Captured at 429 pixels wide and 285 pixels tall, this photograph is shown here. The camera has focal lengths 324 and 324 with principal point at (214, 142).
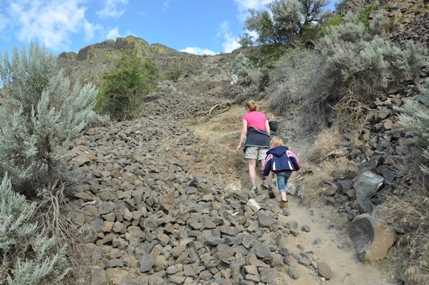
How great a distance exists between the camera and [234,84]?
61.4ft

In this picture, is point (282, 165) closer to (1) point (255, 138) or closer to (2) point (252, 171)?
(2) point (252, 171)

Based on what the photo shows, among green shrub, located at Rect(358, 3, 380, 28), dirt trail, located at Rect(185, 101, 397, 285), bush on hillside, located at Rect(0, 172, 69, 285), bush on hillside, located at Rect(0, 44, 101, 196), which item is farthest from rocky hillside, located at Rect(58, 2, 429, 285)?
green shrub, located at Rect(358, 3, 380, 28)

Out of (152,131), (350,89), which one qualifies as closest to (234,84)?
(152,131)

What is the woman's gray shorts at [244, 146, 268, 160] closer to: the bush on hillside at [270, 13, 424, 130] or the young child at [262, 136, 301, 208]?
the young child at [262, 136, 301, 208]

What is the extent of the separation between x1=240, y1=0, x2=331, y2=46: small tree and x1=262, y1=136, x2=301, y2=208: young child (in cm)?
1136

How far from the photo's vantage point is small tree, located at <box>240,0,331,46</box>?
1575 centimetres

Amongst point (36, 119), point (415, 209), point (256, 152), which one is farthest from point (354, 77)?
point (36, 119)

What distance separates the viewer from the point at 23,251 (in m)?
2.96

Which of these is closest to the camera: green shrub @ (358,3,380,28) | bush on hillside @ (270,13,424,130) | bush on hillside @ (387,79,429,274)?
bush on hillside @ (387,79,429,274)

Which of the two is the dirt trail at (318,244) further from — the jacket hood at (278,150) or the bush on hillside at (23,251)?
the bush on hillside at (23,251)

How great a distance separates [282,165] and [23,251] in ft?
12.9

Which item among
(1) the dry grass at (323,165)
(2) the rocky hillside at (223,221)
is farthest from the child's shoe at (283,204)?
(1) the dry grass at (323,165)

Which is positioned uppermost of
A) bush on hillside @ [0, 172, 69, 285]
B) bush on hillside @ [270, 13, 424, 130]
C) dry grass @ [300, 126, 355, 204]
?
bush on hillside @ [270, 13, 424, 130]

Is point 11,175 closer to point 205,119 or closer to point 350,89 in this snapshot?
point 350,89
